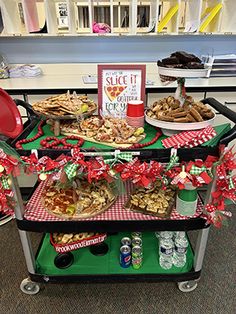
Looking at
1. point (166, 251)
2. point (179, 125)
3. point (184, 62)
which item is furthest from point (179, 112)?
point (166, 251)

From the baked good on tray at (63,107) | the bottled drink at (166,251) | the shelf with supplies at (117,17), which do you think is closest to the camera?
the baked good on tray at (63,107)

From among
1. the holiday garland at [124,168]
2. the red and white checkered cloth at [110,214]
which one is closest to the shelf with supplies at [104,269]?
the red and white checkered cloth at [110,214]

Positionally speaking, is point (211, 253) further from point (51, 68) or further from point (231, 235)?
point (51, 68)

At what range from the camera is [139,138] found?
3.26 feet

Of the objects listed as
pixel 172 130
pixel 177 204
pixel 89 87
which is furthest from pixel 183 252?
pixel 89 87

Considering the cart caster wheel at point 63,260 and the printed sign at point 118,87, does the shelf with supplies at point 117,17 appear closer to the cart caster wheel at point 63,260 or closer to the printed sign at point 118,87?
the printed sign at point 118,87

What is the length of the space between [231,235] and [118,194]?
3.04 ft

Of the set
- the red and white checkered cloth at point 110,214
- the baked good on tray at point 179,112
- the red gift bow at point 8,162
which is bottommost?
the red and white checkered cloth at point 110,214

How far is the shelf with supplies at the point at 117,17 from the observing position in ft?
6.75

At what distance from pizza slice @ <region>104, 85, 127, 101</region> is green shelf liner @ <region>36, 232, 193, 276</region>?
2.65ft

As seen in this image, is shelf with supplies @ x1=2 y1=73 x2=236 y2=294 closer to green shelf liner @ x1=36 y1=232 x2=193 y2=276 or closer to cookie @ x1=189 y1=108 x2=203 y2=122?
green shelf liner @ x1=36 y1=232 x2=193 y2=276

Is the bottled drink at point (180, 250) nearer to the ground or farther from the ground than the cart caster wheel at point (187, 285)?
farther from the ground

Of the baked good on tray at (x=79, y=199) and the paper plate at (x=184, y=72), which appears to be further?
the baked good on tray at (x=79, y=199)

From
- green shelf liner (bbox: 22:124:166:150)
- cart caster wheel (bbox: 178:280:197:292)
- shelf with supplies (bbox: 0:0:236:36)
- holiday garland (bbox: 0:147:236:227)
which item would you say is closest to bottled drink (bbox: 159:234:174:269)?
cart caster wheel (bbox: 178:280:197:292)
